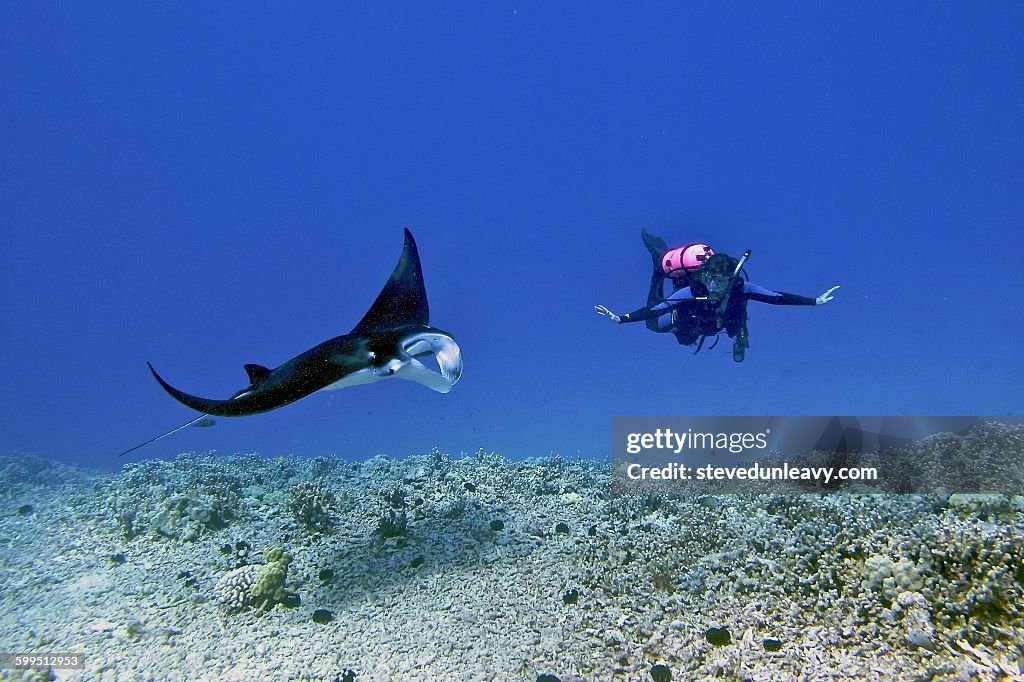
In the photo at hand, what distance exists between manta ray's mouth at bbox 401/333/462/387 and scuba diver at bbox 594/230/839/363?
6304 mm

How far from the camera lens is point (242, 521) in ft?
25.0

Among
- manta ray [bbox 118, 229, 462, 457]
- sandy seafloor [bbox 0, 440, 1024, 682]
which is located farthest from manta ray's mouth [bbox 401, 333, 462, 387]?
sandy seafloor [bbox 0, 440, 1024, 682]

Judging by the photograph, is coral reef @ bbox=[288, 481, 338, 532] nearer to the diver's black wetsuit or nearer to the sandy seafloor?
the sandy seafloor

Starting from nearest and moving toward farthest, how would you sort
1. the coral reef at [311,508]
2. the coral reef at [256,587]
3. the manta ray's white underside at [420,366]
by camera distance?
the manta ray's white underside at [420,366], the coral reef at [256,587], the coral reef at [311,508]

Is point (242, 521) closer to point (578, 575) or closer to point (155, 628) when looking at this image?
point (155, 628)

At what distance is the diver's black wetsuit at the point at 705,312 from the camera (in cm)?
1012

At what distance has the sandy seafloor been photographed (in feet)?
12.3

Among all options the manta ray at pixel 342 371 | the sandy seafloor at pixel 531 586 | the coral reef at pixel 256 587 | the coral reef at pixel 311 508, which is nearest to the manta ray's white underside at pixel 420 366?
the manta ray at pixel 342 371

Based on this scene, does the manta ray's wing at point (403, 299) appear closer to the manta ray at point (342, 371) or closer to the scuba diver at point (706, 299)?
the manta ray at point (342, 371)

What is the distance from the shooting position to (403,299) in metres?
7.30

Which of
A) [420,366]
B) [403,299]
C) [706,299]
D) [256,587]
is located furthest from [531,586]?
[706,299]

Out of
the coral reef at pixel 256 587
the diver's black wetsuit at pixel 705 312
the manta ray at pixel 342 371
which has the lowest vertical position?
the coral reef at pixel 256 587

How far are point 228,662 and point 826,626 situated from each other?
17.3 feet

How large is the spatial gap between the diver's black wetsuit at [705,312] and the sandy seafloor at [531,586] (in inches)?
168
